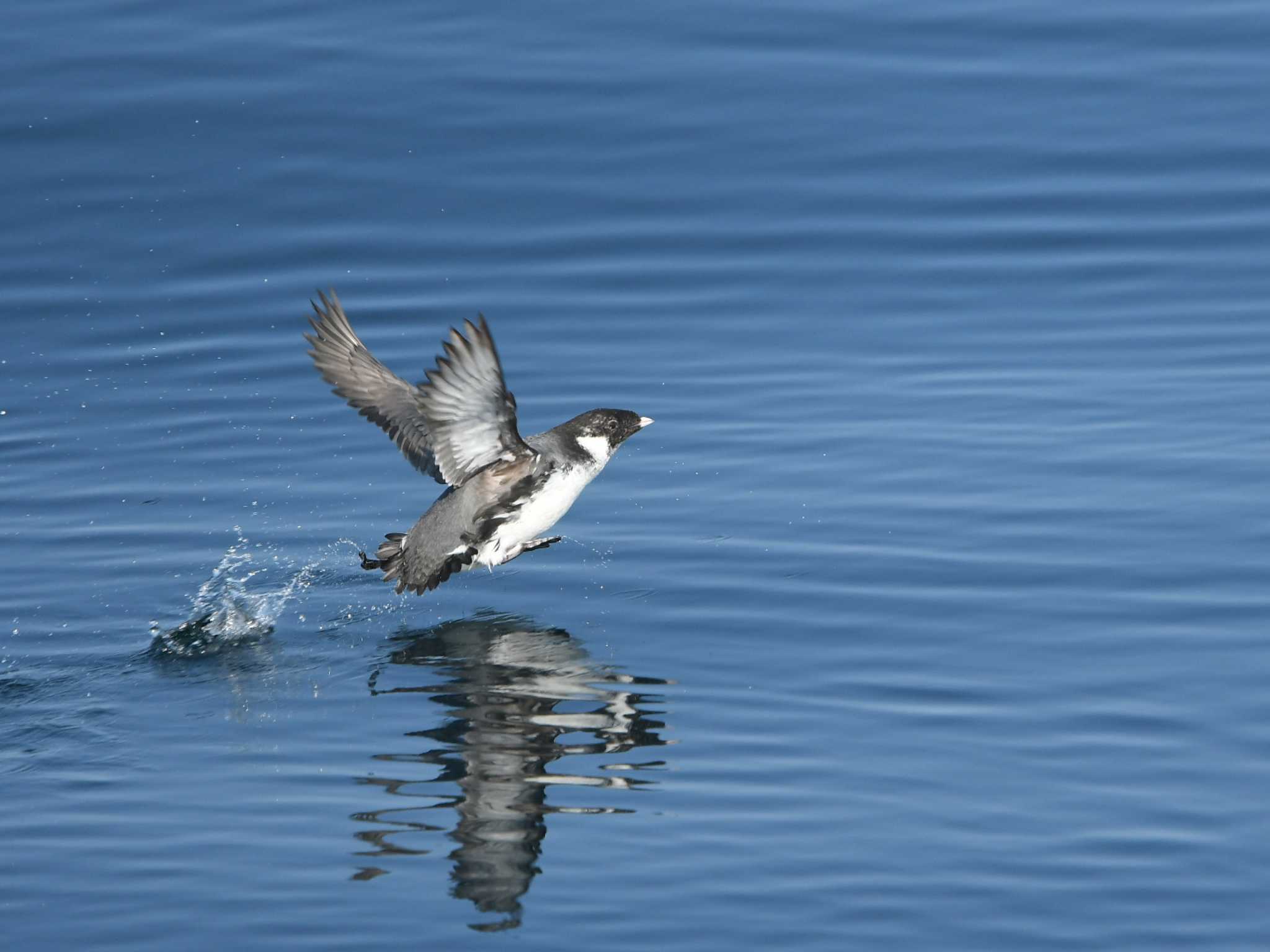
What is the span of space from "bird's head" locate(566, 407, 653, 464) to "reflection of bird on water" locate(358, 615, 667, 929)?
1062 millimetres

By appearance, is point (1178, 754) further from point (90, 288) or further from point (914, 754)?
point (90, 288)

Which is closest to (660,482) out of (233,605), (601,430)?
(601,430)

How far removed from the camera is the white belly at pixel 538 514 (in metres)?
10.3

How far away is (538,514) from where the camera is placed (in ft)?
34.0

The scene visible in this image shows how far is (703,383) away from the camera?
14648 mm

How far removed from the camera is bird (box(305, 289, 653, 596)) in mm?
9555

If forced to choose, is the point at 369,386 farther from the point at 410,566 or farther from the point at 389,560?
the point at 410,566

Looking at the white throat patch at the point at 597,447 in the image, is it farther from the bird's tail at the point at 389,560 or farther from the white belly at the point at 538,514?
the bird's tail at the point at 389,560

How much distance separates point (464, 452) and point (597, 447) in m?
0.96

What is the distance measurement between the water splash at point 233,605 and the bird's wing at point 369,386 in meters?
1.04

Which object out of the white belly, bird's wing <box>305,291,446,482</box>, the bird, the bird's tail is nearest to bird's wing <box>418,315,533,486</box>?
the bird

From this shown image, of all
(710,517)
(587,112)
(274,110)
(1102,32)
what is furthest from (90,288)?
(1102,32)

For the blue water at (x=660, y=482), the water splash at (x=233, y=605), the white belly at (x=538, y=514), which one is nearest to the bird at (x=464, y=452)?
the white belly at (x=538, y=514)

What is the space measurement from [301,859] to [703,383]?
7682 millimetres
